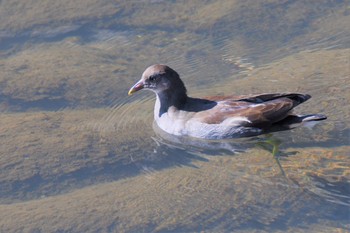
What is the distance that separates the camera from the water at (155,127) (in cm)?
768

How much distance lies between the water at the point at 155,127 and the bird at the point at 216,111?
0.15m

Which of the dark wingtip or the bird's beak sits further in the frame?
the bird's beak

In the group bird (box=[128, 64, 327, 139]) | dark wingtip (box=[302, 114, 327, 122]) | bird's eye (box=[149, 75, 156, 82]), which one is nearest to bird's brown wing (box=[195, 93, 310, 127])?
bird (box=[128, 64, 327, 139])

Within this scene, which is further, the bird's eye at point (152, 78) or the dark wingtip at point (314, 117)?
the bird's eye at point (152, 78)

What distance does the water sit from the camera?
768 centimetres

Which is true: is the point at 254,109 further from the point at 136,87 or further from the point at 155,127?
the point at 136,87

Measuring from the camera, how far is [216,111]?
9.23m

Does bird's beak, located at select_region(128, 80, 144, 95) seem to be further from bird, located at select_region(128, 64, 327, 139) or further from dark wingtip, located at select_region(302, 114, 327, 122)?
dark wingtip, located at select_region(302, 114, 327, 122)

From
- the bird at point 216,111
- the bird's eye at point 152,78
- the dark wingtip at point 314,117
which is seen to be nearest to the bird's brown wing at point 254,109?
the bird at point 216,111

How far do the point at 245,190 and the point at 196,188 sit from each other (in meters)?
0.51

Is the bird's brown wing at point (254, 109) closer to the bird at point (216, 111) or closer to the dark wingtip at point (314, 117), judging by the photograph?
the bird at point (216, 111)

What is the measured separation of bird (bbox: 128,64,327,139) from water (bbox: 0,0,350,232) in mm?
151

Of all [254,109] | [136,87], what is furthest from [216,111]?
[136,87]

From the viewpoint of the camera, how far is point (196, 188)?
8.11 m
